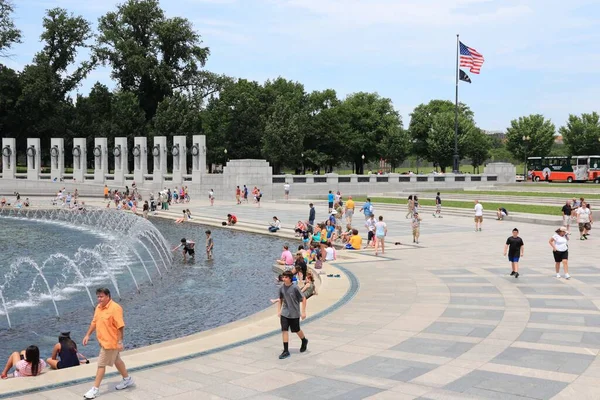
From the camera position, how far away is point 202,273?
22141 millimetres

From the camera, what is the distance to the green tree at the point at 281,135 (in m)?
78.9

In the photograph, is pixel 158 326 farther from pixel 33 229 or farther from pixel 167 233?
pixel 33 229

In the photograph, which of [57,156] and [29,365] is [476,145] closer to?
[57,156]

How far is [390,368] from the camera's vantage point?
979 centimetres

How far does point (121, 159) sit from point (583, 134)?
74806mm

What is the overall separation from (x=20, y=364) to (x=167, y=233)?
24.9 meters

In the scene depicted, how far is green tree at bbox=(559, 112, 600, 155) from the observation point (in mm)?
98688

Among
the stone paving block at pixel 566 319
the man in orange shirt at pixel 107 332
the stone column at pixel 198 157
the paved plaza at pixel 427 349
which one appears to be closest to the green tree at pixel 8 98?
the stone column at pixel 198 157

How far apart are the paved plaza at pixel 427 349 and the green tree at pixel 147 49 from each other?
68238 millimetres

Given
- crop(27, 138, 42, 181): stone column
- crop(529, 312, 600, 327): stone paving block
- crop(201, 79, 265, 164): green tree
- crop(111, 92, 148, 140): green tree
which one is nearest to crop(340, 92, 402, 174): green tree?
crop(201, 79, 265, 164): green tree

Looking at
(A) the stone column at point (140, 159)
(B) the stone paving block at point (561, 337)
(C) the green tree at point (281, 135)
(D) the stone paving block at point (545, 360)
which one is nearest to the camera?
(D) the stone paving block at point (545, 360)

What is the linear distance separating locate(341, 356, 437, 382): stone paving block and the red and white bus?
223 ft

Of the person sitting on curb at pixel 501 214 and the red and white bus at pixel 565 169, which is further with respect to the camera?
the red and white bus at pixel 565 169

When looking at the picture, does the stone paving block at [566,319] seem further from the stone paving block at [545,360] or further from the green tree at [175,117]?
the green tree at [175,117]
